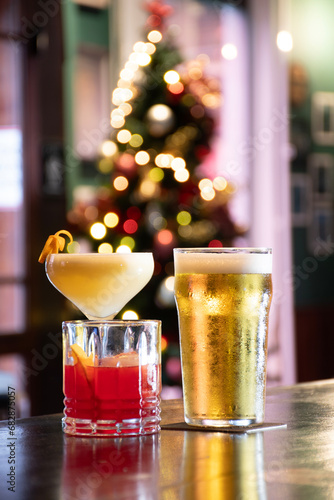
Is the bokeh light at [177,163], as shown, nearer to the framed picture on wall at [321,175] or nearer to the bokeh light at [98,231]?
the bokeh light at [98,231]

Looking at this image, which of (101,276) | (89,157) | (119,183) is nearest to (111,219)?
(119,183)

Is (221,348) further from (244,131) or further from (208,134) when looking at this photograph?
(244,131)

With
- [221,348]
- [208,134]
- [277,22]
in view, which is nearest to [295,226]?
[277,22]

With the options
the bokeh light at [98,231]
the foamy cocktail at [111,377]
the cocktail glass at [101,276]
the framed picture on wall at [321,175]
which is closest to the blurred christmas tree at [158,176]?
the bokeh light at [98,231]

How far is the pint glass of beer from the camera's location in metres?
0.97

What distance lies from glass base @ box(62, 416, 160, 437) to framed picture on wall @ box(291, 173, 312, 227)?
5.08 m

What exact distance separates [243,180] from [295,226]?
1.62ft

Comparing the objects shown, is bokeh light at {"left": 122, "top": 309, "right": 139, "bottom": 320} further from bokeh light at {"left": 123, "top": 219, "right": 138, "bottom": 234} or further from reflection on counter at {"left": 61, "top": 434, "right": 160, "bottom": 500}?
reflection on counter at {"left": 61, "top": 434, "right": 160, "bottom": 500}

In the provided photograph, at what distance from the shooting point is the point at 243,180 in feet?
19.3

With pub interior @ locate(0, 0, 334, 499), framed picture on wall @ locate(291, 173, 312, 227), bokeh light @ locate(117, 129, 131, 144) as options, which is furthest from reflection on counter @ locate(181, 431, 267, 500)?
framed picture on wall @ locate(291, 173, 312, 227)

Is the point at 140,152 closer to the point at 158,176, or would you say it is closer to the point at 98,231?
the point at 158,176

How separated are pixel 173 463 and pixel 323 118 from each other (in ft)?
18.4

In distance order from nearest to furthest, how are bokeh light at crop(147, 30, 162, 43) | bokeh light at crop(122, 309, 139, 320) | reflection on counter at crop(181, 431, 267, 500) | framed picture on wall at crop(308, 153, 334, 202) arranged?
reflection on counter at crop(181, 431, 267, 500), bokeh light at crop(122, 309, 139, 320), bokeh light at crop(147, 30, 162, 43), framed picture on wall at crop(308, 153, 334, 202)

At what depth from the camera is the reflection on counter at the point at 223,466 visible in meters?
0.67
